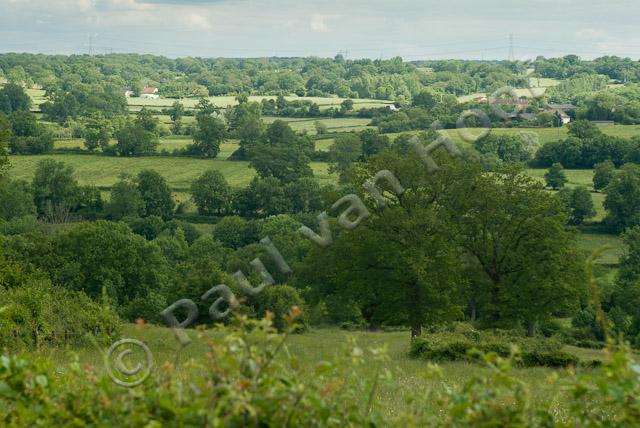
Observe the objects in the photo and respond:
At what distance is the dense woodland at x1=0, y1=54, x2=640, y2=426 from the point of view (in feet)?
95.8

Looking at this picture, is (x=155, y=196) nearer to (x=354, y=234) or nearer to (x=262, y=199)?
(x=262, y=199)

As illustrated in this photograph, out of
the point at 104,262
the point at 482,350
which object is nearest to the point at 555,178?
the point at 104,262

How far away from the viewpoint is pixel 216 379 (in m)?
4.05

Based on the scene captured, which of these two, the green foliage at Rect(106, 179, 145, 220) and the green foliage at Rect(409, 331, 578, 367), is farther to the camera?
the green foliage at Rect(106, 179, 145, 220)

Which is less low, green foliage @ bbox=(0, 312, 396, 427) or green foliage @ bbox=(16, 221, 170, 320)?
green foliage @ bbox=(0, 312, 396, 427)

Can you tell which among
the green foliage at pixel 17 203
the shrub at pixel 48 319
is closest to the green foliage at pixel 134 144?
the green foliage at pixel 17 203

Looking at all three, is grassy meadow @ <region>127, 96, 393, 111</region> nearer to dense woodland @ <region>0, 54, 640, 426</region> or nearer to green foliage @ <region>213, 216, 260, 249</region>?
dense woodland @ <region>0, 54, 640, 426</region>

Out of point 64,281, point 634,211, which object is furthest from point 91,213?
point 634,211

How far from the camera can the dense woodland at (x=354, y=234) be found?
2920 centimetres

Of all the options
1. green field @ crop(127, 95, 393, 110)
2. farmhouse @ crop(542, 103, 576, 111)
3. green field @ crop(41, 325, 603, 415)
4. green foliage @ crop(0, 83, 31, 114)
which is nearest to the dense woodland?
green field @ crop(41, 325, 603, 415)

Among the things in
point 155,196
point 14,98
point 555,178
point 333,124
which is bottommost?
point 155,196

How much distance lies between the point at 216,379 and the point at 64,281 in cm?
4559

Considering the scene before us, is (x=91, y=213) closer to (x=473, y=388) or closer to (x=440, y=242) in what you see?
(x=440, y=242)

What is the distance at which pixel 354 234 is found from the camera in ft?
102
